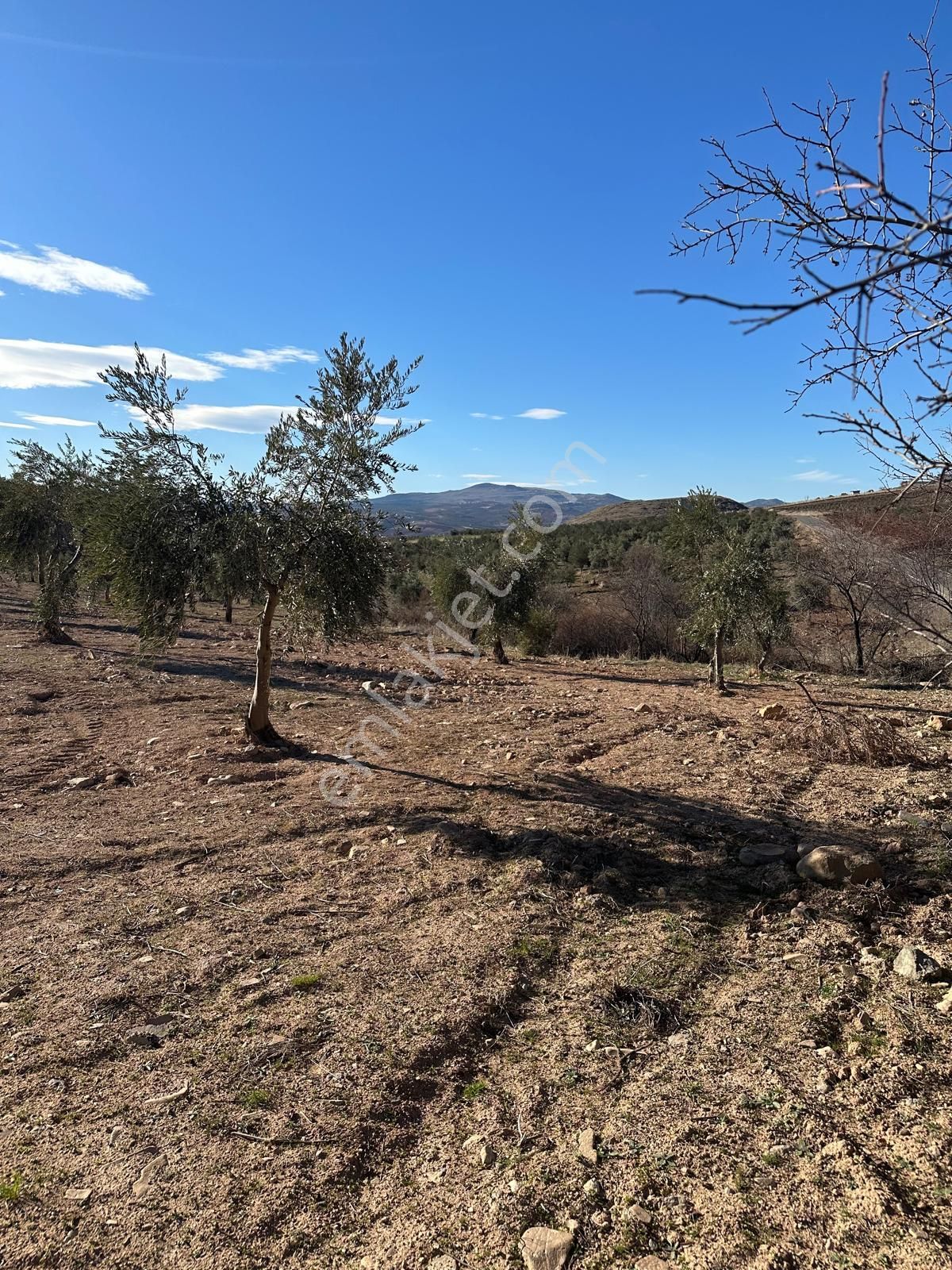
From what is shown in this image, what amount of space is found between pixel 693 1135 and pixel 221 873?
434 centimetres

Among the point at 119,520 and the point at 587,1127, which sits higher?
the point at 119,520

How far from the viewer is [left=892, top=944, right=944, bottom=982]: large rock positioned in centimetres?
390

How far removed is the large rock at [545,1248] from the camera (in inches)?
94.3

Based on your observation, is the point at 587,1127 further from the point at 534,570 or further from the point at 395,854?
the point at 534,570

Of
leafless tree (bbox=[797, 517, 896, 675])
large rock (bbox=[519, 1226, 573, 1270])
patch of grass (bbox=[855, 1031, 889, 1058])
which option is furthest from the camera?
leafless tree (bbox=[797, 517, 896, 675])

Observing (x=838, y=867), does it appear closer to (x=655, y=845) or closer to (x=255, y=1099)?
(x=655, y=845)

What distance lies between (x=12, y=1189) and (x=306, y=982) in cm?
168

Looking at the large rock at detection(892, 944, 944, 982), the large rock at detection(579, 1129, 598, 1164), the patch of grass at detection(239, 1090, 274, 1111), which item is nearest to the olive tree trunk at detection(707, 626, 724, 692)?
the large rock at detection(892, 944, 944, 982)

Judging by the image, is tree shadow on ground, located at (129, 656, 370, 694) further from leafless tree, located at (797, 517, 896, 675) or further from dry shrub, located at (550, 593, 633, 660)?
dry shrub, located at (550, 593, 633, 660)

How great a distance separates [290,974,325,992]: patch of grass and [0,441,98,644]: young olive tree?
16.8 metres

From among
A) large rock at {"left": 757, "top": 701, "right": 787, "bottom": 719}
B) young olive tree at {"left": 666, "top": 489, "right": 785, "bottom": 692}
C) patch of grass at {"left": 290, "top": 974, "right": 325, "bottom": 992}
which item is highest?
young olive tree at {"left": 666, "top": 489, "right": 785, "bottom": 692}

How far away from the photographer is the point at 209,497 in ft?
27.6

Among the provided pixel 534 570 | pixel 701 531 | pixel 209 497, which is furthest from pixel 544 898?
pixel 534 570

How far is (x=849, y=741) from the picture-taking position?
26.8ft
